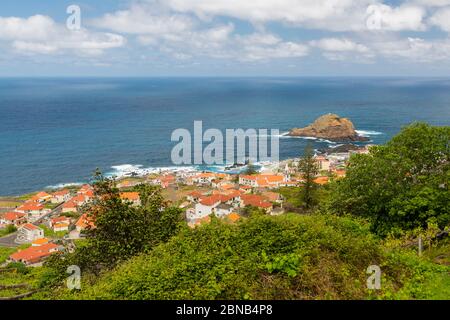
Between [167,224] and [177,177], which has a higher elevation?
[167,224]

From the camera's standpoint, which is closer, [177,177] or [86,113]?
[177,177]

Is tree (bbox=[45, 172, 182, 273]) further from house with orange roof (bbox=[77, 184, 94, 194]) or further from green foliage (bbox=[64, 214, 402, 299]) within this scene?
house with orange roof (bbox=[77, 184, 94, 194])

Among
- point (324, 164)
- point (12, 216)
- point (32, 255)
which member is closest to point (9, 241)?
point (12, 216)

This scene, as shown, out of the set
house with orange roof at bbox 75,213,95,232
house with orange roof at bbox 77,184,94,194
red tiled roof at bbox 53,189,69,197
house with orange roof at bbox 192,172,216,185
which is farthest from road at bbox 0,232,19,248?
house with orange roof at bbox 192,172,216,185

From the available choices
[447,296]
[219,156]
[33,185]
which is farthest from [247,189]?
[447,296]

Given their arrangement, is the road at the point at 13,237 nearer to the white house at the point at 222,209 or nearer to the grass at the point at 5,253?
the grass at the point at 5,253
